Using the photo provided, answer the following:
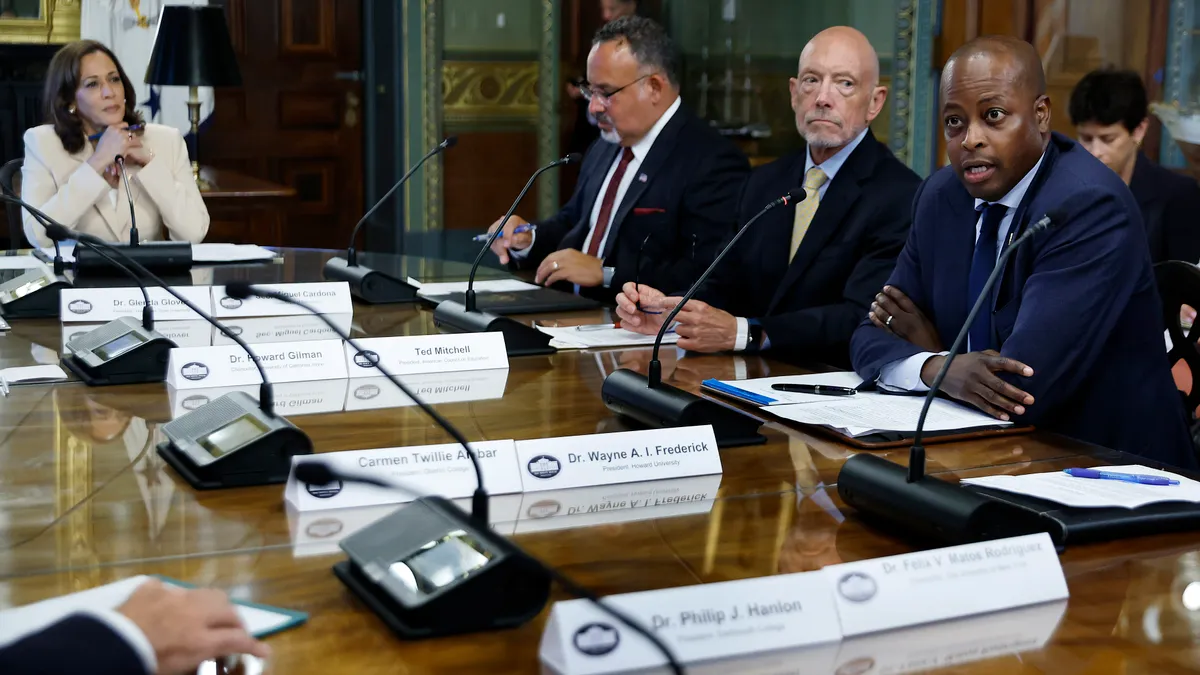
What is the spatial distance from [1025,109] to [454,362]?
106 centimetres

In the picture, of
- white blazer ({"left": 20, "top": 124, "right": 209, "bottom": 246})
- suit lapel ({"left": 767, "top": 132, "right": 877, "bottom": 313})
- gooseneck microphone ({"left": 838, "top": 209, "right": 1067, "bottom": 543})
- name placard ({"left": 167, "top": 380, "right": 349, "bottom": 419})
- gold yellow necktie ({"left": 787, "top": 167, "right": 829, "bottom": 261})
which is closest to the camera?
gooseneck microphone ({"left": 838, "top": 209, "right": 1067, "bottom": 543})

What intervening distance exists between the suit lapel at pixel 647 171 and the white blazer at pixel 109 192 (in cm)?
140

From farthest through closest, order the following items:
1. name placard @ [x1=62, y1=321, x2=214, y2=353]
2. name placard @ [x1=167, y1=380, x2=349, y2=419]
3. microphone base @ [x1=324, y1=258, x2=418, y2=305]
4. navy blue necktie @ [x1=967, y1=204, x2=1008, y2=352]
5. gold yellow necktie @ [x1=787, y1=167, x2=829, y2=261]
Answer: microphone base @ [x1=324, y1=258, x2=418, y2=305] → gold yellow necktie @ [x1=787, y1=167, x2=829, y2=261] → name placard @ [x1=62, y1=321, x2=214, y2=353] → navy blue necktie @ [x1=967, y1=204, x2=1008, y2=352] → name placard @ [x1=167, y1=380, x2=349, y2=419]

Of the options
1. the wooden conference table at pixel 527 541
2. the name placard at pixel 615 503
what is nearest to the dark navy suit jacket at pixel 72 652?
the wooden conference table at pixel 527 541

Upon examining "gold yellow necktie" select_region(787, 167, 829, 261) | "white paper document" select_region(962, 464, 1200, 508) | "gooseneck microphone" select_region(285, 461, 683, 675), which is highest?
"gold yellow necktie" select_region(787, 167, 829, 261)

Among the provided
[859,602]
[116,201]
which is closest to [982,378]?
[859,602]

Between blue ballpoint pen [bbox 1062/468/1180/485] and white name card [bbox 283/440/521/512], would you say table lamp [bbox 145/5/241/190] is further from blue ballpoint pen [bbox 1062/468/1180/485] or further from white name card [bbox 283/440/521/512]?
blue ballpoint pen [bbox 1062/468/1180/485]

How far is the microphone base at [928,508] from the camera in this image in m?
1.34

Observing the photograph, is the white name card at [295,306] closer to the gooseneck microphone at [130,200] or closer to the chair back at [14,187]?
the gooseneck microphone at [130,200]

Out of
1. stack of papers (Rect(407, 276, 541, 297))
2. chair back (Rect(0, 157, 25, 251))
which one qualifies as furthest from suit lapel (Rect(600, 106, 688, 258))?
chair back (Rect(0, 157, 25, 251))

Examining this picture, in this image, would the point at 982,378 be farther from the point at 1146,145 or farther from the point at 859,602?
the point at 1146,145

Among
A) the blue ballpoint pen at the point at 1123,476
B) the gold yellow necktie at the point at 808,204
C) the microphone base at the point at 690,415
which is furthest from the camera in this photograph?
the gold yellow necktie at the point at 808,204

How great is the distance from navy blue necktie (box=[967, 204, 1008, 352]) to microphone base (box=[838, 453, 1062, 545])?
79 cm

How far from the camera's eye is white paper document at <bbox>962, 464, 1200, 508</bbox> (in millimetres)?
1463
